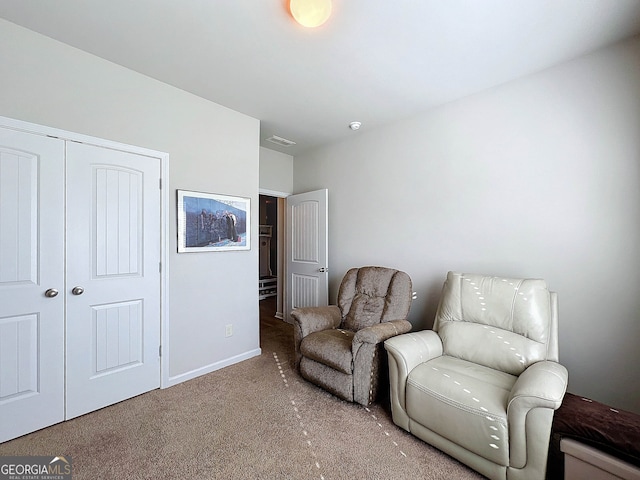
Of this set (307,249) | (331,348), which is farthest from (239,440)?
(307,249)

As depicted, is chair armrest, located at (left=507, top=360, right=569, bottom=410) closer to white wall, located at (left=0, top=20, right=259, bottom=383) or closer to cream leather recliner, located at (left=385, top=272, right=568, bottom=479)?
cream leather recliner, located at (left=385, top=272, right=568, bottom=479)

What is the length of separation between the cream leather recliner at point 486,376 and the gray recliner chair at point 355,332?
26 centimetres

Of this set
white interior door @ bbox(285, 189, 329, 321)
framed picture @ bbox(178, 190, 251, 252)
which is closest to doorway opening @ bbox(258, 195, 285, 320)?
white interior door @ bbox(285, 189, 329, 321)

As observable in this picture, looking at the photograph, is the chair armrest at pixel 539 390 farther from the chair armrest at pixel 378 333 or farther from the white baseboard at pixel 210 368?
the white baseboard at pixel 210 368

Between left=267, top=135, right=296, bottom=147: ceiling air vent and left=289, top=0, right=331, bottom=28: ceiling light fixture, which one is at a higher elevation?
left=267, top=135, right=296, bottom=147: ceiling air vent

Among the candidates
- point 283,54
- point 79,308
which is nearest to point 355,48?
point 283,54

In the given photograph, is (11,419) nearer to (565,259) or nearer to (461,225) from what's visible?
(461,225)

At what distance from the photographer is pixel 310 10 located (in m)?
1.51

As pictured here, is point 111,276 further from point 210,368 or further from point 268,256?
point 268,256

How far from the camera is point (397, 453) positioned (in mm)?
1757

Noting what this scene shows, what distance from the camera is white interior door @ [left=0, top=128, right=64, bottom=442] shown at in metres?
1.84

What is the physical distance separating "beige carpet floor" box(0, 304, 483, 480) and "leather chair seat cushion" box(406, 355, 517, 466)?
22 cm

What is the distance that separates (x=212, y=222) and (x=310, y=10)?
6.50ft

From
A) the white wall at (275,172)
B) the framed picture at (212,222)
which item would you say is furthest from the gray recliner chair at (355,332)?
the white wall at (275,172)
